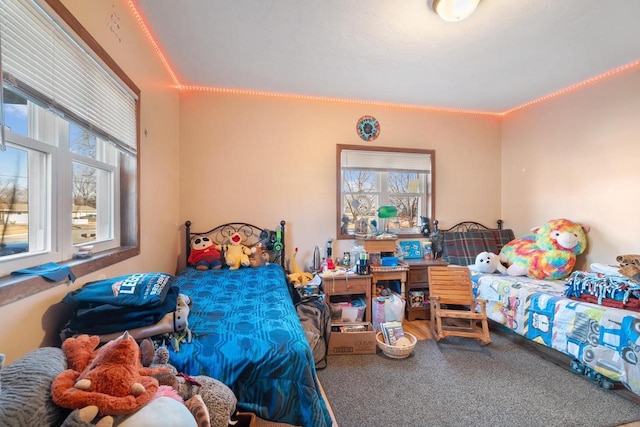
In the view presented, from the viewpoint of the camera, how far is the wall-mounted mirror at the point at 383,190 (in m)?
3.22

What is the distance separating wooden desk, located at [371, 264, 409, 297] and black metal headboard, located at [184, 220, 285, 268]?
1003 mm

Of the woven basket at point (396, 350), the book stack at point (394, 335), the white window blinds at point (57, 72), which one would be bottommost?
the woven basket at point (396, 350)

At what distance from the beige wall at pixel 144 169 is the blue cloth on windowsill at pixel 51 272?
0.05m

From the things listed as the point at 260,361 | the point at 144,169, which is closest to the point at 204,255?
the point at 144,169

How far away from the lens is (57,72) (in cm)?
115

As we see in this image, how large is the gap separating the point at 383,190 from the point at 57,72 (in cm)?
295

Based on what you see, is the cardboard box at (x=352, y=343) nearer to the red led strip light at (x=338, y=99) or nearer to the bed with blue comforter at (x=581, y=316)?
the bed with blue comforter at (x=581, y=316)

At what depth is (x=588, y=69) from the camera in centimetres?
245

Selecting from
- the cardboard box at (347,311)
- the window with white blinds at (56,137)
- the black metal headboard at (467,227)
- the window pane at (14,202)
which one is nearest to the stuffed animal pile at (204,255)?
the window with white blinds at (56,137)

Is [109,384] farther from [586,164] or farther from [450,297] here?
[586,164]

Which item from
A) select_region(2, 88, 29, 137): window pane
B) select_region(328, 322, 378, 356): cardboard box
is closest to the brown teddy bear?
select_region(2, 88, 29, 137): window pane

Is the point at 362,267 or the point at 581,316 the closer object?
the point at 581,316

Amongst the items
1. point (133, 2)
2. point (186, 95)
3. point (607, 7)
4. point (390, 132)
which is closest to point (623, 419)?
point (607, 7)

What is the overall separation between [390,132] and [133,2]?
2649 mm
